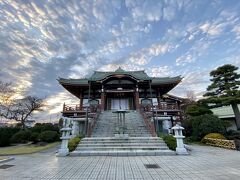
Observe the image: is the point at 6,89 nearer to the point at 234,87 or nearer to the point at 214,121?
the point at 214,121

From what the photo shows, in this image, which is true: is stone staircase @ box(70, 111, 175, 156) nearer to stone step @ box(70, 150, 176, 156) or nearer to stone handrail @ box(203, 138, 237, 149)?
stone step @ box(70, 150, 176, 156)

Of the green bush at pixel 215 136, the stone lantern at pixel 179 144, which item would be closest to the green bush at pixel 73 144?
the stone lantern at pixel 179 144

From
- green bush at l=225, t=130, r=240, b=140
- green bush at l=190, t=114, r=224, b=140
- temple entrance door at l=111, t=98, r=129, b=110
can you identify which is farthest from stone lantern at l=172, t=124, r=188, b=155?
temple entrance door at l=111, t=98, r=129, b=110

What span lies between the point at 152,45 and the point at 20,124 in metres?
27.8

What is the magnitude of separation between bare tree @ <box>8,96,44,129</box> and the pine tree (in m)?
30.0

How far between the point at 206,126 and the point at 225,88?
6722mm

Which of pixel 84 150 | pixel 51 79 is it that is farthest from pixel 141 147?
pixel 51 79

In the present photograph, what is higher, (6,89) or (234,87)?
(6,89)

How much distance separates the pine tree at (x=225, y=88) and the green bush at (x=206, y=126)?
369cm

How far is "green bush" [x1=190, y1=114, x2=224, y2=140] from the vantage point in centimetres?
1334

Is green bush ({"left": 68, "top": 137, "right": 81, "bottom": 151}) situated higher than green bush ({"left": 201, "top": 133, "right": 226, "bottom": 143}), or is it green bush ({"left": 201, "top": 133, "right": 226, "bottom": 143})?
green bush ({"left": 201, "top": 133, "right": 226, "bottom": 143})

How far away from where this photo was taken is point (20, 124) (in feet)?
86.7

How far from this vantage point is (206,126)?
13.6m

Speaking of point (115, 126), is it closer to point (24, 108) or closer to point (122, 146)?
point (122, 146)
